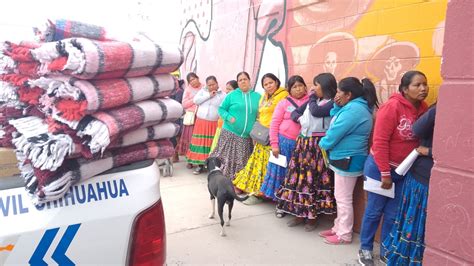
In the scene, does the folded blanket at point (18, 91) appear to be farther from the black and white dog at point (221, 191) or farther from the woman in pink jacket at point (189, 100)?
the woman in pink jacket at point (189, 100)

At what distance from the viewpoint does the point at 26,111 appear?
4.95 ft

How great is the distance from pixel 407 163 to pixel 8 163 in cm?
254

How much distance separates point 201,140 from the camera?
6.00m

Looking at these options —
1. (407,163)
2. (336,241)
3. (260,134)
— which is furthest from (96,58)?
(260,134)

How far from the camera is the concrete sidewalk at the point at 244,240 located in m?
3.21

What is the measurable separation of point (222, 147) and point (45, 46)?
3753mm

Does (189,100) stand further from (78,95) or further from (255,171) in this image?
(78,95)

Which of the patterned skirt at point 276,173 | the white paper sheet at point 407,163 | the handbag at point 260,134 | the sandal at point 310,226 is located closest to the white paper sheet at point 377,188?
the white paper sheet at point 407,163

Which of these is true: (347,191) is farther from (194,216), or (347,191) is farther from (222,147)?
(222,147)

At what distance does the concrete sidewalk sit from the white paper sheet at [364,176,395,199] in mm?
708

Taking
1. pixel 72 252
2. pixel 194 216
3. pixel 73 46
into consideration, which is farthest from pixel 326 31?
pixel 72 252

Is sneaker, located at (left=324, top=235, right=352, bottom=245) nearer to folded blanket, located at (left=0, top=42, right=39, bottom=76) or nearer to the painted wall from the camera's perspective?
the painted wall

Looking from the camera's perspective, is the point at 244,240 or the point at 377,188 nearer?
the point at 377,188

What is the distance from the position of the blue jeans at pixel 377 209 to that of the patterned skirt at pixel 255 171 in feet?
5.36
